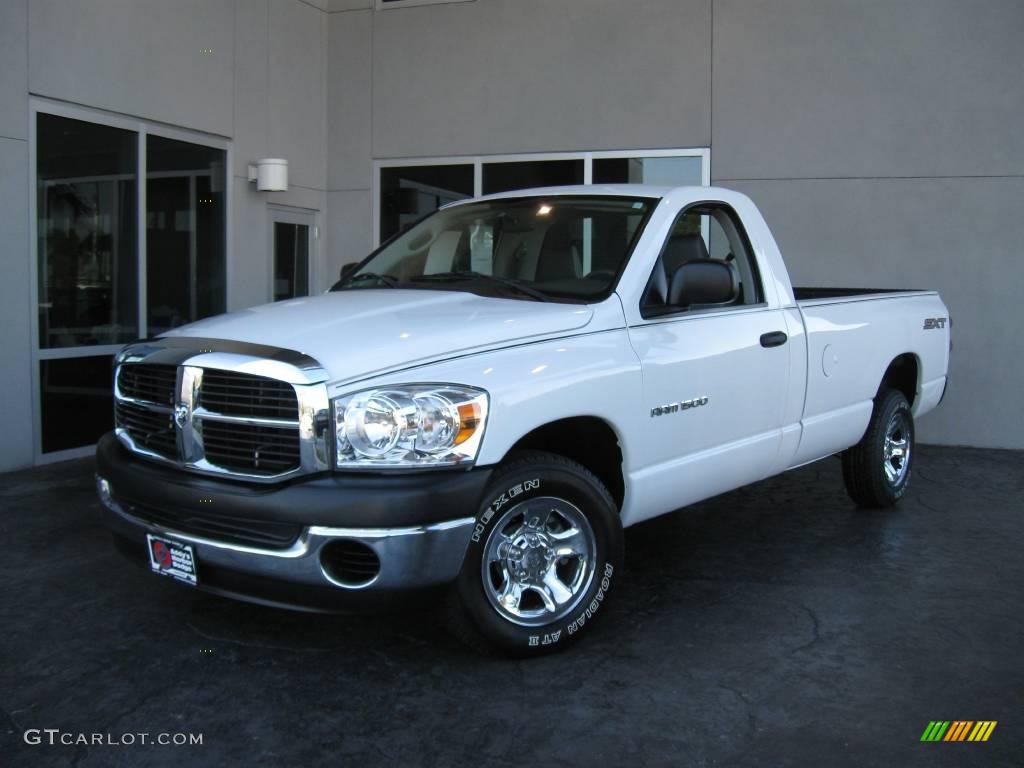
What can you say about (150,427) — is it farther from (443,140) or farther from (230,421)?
(443,140)

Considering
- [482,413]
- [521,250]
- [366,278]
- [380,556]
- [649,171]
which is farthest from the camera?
[649,171]

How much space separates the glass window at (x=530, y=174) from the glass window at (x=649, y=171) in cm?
26

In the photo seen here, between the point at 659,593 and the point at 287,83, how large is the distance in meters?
7.95

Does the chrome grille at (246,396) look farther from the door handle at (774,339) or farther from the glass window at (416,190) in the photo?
the glass window at (416,190)

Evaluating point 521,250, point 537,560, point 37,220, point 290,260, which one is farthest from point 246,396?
point 290,260

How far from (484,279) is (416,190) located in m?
6.79

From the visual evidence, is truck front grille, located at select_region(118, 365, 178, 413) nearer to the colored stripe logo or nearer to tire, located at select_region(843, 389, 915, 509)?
the colored stripe logo

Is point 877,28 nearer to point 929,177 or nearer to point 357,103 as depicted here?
point 929,177

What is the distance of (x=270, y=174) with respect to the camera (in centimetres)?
993

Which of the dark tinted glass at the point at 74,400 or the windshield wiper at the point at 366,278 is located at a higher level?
the windshield wiper at the point at 366,278

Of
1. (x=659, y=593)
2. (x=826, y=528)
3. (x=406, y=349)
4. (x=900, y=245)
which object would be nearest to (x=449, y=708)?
(x=406, y=349)

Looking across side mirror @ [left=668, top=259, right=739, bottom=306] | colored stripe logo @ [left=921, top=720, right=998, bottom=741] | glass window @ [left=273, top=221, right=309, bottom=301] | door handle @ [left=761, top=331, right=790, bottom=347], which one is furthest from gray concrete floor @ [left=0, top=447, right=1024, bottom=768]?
glass window @ [left=273, top=221, right=309, bottom=301]

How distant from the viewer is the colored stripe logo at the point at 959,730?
131 inches

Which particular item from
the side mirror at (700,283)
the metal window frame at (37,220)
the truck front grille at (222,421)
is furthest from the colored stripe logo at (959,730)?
the metal window frame at (37,220)
